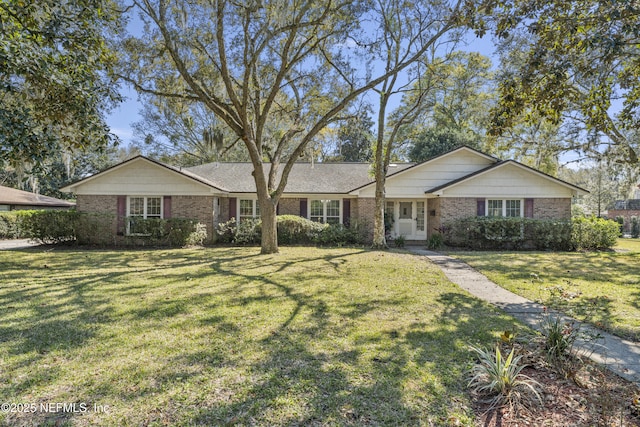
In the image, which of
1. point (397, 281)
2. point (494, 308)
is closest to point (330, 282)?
point (397, 281)

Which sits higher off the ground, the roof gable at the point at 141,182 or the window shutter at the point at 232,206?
the roof gable at the point at 141,182

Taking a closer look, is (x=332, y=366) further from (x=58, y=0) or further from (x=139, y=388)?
(x=58, y=0)

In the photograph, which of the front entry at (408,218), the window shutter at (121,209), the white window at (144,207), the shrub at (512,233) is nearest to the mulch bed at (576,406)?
the shrub at (512,233)

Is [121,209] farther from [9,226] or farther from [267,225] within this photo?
[9,226]

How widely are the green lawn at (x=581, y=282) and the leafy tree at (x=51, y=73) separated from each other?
9.26 meters

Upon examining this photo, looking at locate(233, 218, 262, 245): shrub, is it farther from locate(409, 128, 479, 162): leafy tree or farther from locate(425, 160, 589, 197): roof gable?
locate(409, 128, 479, 162): leafy tree

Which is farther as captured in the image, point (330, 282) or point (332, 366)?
point (330, 282)

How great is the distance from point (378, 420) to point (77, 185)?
18234 mm

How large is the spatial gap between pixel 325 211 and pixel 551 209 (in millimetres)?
10787

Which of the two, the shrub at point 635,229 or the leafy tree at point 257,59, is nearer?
the leafy tree at point 257,59

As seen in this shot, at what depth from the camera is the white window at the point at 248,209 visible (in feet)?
58.7

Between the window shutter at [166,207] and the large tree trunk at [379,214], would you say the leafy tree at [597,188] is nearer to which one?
the large tree trunk at [379,214]

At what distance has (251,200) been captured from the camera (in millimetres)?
18016

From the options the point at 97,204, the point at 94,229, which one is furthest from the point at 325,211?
the point at 97,204
